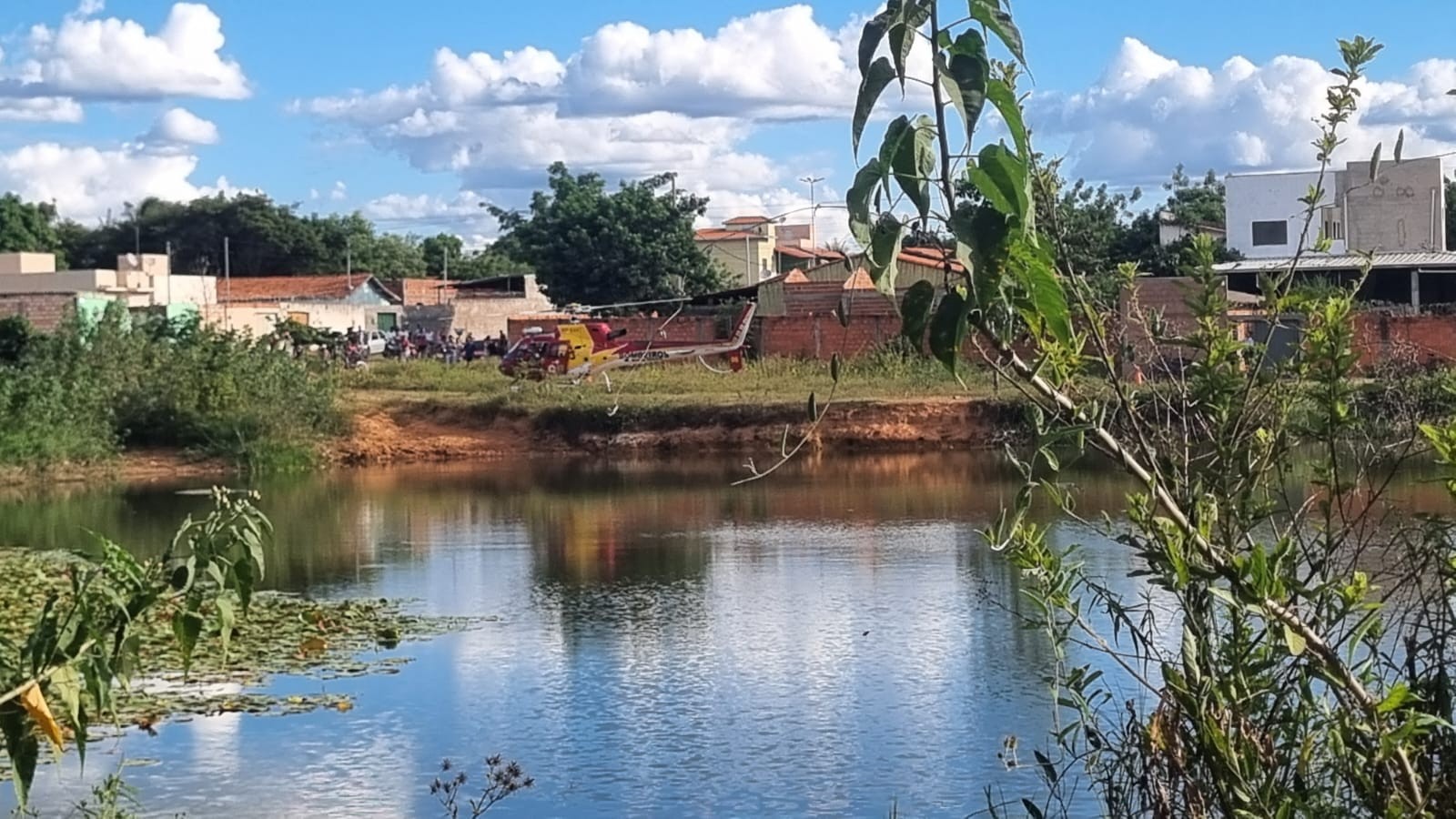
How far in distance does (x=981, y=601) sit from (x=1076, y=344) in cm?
1000

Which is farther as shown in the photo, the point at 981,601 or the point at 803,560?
the point at 803,560

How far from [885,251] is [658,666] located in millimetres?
9202

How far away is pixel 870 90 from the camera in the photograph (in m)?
2.57

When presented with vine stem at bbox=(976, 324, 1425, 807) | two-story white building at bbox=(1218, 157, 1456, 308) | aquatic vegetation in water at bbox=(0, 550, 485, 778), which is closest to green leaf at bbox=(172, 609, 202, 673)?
vine stem at bbox=(976, 324, 1425, 807)

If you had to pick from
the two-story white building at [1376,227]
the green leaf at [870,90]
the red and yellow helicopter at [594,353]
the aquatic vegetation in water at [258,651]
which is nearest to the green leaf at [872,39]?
the green leaf at [870,90]

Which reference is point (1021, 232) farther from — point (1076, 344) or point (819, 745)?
point (819, 745)

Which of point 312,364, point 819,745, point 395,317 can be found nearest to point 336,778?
point 819,745

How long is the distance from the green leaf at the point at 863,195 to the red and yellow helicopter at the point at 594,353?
28.4 meters

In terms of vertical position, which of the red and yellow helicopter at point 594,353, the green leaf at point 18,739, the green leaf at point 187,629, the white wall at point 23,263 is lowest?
the green leaf at point 18,739

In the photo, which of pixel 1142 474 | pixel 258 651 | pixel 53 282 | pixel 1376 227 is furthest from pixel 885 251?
pixel 1376 227

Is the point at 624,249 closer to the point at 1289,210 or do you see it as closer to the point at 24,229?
the point at 1289,210

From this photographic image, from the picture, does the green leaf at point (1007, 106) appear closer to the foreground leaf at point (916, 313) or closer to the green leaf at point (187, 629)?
the foreground leaf at point (916, 313)

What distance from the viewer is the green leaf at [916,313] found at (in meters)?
2.74

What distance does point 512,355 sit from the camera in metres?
32.9
